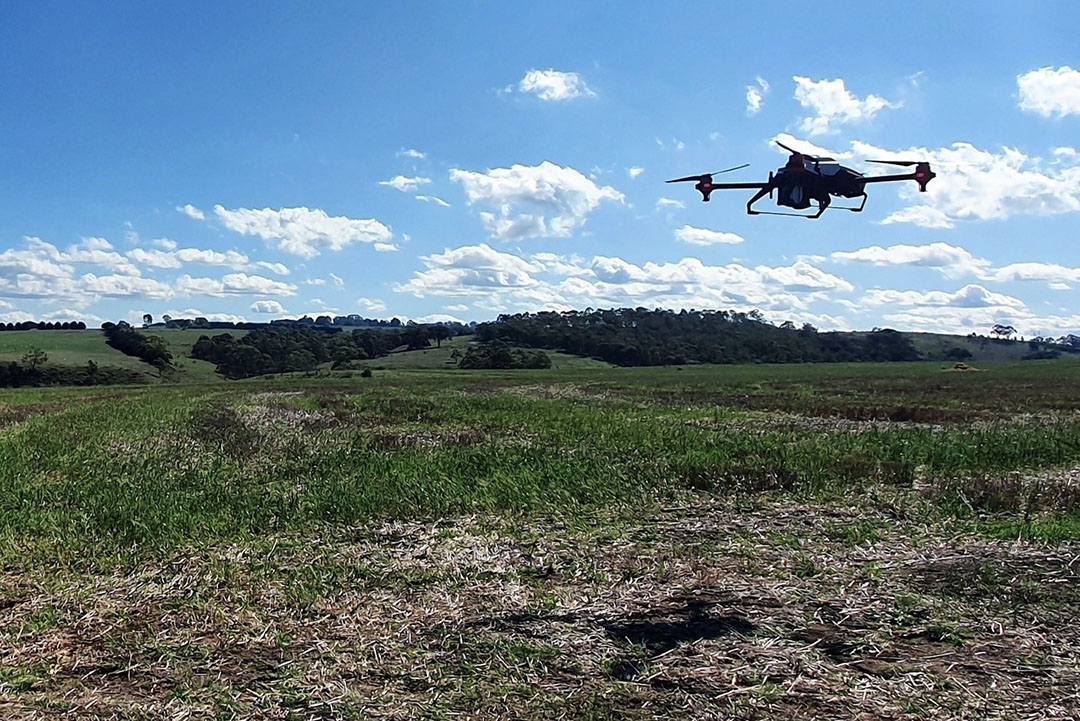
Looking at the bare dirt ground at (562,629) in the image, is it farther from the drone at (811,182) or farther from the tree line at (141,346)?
the tree line at (141,346)

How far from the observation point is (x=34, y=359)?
95.1 meters

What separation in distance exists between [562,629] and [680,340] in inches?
5830

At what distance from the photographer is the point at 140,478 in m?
14.5

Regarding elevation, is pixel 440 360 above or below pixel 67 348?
below

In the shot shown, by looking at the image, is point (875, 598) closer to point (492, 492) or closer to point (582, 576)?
point (582, 576)

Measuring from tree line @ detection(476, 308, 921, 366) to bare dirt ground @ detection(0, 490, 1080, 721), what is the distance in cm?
12100

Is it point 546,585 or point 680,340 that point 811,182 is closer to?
point 546,585

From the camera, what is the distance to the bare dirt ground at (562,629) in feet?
18.6

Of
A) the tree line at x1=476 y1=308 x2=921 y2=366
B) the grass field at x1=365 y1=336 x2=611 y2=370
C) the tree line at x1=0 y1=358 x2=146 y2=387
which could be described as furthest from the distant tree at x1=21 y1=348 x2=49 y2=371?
the tree line at x1=476 y1=308 x2=921 y2=366

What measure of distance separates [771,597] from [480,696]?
10.1 ft

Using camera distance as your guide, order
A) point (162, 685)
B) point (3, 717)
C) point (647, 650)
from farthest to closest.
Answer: point (647, 650), point (162, 685), point (3, 717)

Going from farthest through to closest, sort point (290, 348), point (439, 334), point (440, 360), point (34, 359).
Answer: point (439, 334) < point (290, 348) < point (440, 360) < point (34, 359)

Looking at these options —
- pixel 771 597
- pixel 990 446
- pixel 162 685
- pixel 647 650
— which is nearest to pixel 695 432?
pixel 990 446

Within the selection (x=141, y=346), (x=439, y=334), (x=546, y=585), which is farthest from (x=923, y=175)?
(x=439, y=334)
